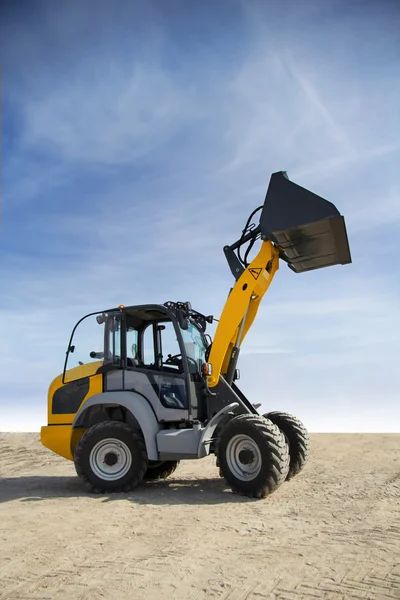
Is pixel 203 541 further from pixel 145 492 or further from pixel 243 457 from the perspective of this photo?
pixel 145 492

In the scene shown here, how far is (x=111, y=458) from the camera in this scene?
8.88 meters

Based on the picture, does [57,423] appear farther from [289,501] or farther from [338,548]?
[338,548]

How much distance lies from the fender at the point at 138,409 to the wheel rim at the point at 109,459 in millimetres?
475

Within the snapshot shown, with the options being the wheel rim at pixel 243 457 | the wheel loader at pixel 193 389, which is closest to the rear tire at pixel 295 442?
the wheel loader at pixel 193 389

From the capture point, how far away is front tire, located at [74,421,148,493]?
28.7ft

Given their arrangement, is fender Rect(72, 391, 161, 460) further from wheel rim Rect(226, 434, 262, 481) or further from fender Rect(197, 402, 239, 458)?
wheel rim Rect(226, 434, 262, 481)

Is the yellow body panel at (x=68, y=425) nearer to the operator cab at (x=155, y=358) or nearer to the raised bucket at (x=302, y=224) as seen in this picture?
the operator cab at (x=155, y=358)

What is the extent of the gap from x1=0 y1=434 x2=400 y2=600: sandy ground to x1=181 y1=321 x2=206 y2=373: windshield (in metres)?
2.04

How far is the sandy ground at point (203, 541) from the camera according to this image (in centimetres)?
437

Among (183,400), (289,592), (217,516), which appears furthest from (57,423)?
(289,592)

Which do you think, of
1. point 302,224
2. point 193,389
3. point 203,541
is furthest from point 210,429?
point 302,224

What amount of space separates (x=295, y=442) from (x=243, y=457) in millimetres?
1672

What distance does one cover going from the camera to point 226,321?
936 centimetres

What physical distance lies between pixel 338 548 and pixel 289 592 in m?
1.29
